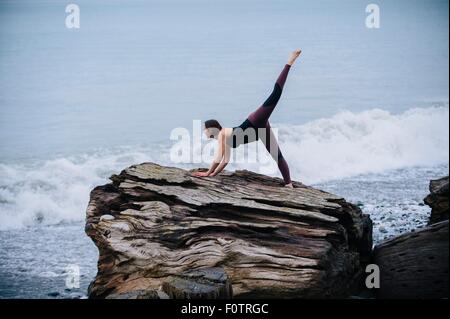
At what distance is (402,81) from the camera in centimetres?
1562

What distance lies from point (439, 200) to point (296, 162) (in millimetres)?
5556

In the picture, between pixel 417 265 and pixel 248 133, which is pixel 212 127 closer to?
pixel 248 133

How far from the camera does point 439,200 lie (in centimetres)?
863

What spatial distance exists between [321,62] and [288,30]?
65.3 inches

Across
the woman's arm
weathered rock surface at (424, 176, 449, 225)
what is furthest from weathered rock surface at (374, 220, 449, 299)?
the woman's arm

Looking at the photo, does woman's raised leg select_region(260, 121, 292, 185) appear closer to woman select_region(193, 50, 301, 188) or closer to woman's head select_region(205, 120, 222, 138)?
woman select_region(193, 50, 301, 188)

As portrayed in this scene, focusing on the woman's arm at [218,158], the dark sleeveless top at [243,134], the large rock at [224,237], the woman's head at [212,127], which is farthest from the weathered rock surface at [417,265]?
the woman's head at [212,127]

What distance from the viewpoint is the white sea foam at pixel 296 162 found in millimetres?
11883

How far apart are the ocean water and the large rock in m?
2.84

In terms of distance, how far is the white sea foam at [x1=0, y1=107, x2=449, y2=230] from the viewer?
39.0 feet

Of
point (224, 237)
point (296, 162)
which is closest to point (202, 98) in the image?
point (296, 162)

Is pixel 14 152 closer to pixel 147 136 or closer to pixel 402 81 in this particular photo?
pixel 147 136
